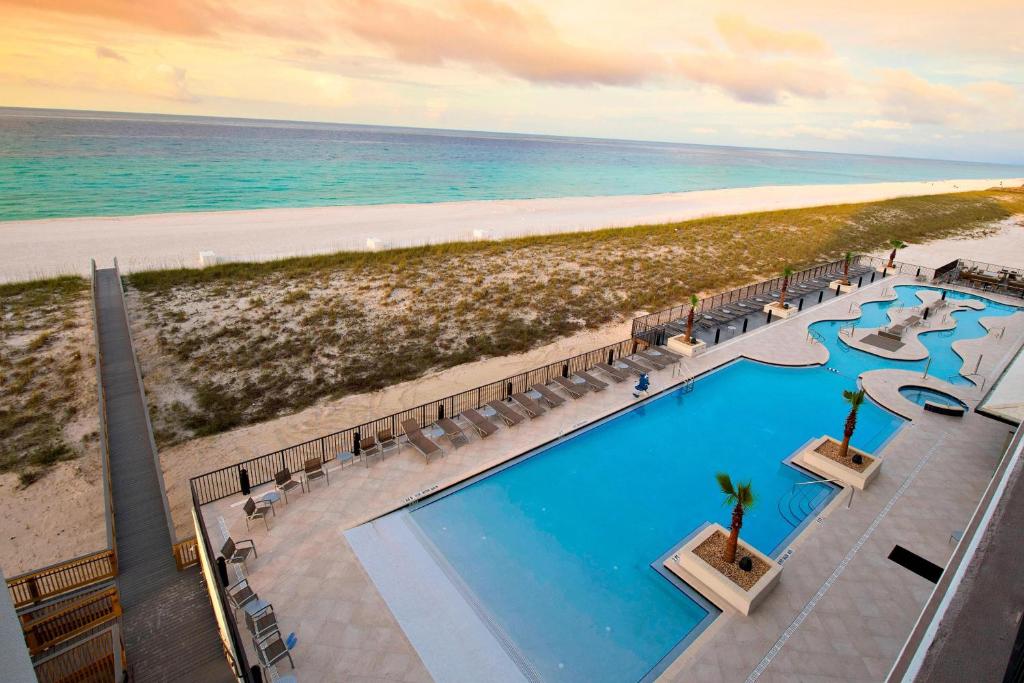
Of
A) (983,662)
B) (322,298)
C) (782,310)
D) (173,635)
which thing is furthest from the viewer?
(322,298)

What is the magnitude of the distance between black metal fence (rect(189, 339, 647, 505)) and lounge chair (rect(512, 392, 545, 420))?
68 cm

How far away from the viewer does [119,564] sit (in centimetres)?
1045

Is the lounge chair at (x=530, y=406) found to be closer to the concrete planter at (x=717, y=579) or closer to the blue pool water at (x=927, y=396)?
the concrete planter at (x=717, y=579)

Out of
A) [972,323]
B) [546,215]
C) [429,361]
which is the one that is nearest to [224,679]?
[429,361]

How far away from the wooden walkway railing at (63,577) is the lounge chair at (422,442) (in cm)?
702

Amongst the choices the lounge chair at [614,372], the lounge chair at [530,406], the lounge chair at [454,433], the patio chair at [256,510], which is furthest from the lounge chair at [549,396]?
the patio chair at [256,510]

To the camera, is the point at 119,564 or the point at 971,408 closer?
the point at 119,564

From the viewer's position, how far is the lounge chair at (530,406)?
16.7 m

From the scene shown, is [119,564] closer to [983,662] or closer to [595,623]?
[595,623]

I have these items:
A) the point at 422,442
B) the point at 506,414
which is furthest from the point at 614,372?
Answer: the point at 422,442

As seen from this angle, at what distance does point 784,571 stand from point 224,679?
35.9ft

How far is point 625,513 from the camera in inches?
526

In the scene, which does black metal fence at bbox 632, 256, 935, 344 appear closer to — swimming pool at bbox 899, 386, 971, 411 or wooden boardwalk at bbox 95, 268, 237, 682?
swimming pool at bbox 899, 386, 971, 411

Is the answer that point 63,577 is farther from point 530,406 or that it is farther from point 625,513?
point 625,513
